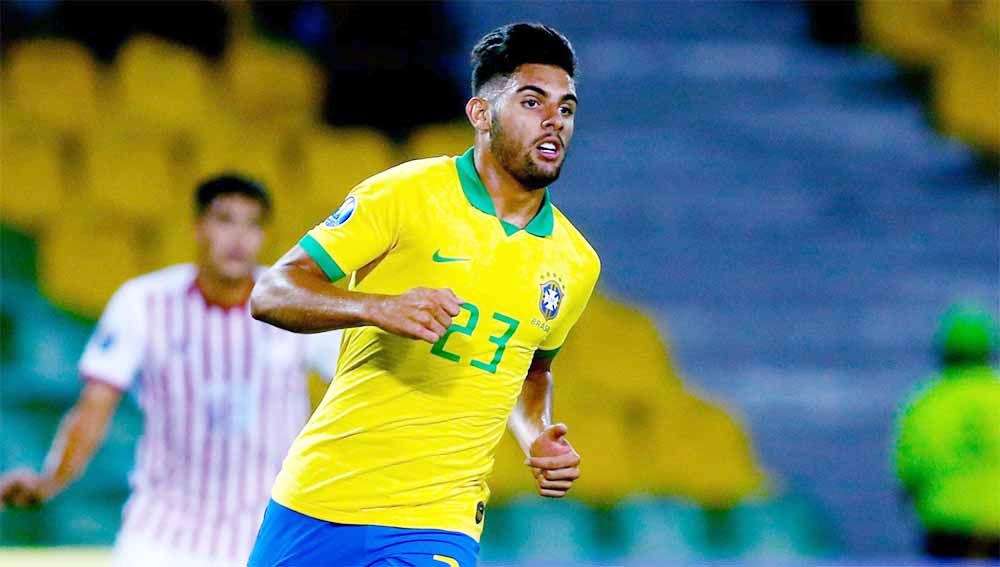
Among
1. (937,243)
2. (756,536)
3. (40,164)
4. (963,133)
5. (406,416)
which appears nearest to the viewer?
(406,416)

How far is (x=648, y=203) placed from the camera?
9258mm

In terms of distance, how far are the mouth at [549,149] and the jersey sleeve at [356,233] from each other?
29 cm

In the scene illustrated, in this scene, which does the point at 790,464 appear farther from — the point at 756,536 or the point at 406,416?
the point at 406,416

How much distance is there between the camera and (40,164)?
7871mm

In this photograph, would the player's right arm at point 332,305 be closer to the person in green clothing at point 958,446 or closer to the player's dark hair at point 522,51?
the player's dark hair at point 522,51

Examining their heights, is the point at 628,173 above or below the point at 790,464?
above

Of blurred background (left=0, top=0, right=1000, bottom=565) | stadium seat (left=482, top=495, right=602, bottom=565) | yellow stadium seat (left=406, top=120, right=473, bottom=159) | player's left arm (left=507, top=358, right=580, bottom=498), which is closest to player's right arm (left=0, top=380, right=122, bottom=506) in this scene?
player's left arm (left=507, top=358, right=580, bottom=498)

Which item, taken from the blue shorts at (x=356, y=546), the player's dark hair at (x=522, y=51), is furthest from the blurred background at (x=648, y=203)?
the player's dark hair at (x=522, y=51)

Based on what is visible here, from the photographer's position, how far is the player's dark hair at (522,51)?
2918mm

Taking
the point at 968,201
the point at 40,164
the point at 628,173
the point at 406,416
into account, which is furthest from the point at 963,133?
the point at 406,416

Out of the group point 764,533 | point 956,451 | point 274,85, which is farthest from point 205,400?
point 274,85

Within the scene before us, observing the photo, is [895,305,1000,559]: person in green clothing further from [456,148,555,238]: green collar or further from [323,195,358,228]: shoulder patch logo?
[323,195,358,228]: shoulder patch logo

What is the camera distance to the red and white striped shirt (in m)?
4.02

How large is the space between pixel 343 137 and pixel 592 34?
214 centimetres
